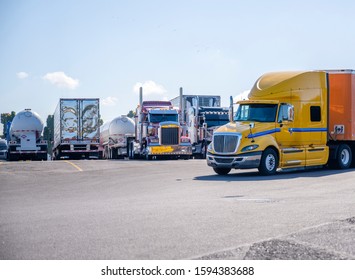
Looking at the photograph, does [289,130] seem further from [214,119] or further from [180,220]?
[214,119]

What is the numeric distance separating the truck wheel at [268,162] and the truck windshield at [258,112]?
1168mm

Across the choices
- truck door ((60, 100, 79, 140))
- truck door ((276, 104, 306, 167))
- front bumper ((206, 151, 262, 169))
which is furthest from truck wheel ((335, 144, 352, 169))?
truck door ((60, 100, 79, 140))

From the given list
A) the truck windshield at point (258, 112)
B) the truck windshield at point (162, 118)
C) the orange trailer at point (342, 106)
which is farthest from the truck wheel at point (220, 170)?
the truck windshield at point (162, 118)

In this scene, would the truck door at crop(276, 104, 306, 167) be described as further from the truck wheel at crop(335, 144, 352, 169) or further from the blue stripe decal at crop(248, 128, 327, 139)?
the truck wheel at crop(335, 144, 352, 169)

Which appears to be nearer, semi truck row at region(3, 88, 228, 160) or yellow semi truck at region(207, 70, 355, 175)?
A: yellow semi truck at region(207, 70, 355, 175)

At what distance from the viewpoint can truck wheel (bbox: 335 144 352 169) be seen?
21.8 meters

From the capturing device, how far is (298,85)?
66.9 feet

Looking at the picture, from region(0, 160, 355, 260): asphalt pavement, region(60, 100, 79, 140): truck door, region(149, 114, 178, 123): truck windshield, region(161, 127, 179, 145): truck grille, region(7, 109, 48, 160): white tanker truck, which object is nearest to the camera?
region(0, 160, 355, 260): asphalt pavement

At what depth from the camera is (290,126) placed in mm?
20000

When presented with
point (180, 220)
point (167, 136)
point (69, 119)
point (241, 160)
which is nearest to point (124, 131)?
point (69, 119)

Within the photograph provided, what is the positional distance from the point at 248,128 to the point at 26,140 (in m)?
24.6
